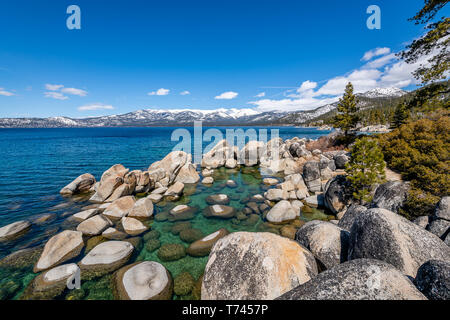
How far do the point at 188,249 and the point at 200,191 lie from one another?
10255 mm

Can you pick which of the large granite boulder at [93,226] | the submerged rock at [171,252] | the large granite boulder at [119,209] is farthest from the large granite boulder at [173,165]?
the submerged rock at [171,252]

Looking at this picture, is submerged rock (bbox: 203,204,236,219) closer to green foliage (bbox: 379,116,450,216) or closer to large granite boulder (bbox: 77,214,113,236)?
large granite boulder (bbox: 77,214,113,236)

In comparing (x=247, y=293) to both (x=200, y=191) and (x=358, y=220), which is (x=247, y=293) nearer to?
(x=358, y=220)

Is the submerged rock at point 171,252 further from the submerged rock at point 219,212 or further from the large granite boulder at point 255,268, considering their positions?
the submerged rock at point 219,212

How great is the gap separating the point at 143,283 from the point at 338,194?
15.3m

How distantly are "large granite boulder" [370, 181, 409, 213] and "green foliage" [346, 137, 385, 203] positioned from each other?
2.05ft

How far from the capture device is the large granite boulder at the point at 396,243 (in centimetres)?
614

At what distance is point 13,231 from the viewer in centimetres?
1150

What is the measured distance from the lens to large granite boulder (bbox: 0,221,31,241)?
11156mm

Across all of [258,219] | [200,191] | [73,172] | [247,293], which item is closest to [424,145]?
[258,219]

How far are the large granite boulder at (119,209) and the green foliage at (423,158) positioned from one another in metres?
19.9

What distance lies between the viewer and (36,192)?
63.2 feet

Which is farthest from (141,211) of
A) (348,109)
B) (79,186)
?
(348,109)

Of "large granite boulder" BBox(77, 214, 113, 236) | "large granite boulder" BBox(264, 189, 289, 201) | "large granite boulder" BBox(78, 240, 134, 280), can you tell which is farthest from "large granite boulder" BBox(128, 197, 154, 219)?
"large granite boulder" BBox(264, 189, 289, 201)
